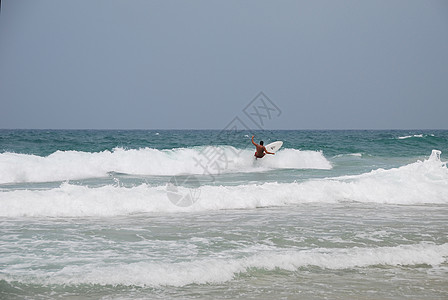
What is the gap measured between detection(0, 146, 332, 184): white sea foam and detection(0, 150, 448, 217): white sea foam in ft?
20.8

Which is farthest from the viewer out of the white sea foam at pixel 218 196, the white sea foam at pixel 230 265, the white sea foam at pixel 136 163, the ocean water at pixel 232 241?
the white sea foam at pixel 136 163

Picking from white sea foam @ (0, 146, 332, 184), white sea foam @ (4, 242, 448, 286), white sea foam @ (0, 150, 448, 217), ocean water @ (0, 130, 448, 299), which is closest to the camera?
ocean water @ (0, 130, 448, 299)

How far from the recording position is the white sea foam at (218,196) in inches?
408

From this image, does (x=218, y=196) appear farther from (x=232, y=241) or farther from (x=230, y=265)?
(x=230, y=265)

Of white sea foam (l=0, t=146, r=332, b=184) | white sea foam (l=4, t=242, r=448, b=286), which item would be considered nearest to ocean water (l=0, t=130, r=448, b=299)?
white sea foam (l=4, t=242, r=448, b=286)

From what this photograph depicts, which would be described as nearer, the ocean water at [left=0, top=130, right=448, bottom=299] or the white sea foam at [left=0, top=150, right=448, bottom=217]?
the ocean water at [left=0, top=130, right=448, bottom=299]

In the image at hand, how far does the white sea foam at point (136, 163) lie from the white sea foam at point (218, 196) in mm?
6327

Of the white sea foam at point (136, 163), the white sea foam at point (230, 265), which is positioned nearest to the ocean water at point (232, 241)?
the white sea foam at point (230, 265)

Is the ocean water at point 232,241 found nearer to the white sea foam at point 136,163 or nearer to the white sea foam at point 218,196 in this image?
the white sea foam at point 218,196

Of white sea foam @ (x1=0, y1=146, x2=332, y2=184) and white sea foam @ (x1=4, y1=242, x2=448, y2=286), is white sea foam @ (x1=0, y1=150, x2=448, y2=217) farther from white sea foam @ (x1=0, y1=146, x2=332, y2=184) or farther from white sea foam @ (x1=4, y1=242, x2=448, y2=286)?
white sea foam @ (x1=0, y1=146, x2=332, y2=184)

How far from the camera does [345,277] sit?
6055 mm

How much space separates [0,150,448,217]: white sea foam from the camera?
1038cm

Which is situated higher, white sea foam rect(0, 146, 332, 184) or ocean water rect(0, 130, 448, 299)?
white sea foam rect(0, 146, 332, 184)

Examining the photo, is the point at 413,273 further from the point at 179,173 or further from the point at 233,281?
the point at 179,173
